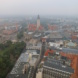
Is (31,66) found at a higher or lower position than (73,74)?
lower

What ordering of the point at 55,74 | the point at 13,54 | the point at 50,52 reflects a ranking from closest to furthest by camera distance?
the point at 55,74, the point at 50,52, the point at 13,54

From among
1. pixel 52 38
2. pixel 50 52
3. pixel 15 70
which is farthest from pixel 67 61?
pixel 52 38

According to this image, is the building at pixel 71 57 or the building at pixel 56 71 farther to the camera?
the building at pixel 71 57

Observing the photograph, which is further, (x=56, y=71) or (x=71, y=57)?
(x=71, y=57)

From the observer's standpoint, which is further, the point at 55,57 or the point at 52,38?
the point at 52,38

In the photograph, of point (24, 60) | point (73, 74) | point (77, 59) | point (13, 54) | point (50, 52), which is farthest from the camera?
point (13, 54)

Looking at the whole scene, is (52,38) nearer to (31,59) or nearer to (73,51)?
(73,51)

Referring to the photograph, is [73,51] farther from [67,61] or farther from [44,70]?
[44,70]

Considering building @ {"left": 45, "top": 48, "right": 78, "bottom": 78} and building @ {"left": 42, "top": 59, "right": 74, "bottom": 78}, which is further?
building @ {"left": 45, "top": 48, "right": 78, "bottom": 78}

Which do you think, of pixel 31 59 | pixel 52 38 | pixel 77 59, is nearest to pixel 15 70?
pixel 31 59
